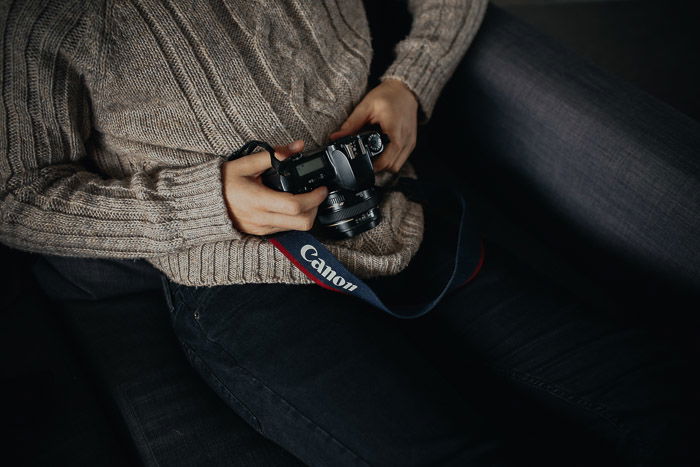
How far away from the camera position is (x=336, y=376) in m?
0.57

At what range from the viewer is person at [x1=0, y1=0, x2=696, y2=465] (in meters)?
0.55

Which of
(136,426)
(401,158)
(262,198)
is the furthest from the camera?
(401,158)

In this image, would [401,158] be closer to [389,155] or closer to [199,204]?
[389,155]

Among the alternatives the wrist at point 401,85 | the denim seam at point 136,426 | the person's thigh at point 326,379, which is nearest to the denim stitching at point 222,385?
the person's thigh at point 326,379

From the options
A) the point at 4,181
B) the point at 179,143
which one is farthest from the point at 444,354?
the point at 4,181

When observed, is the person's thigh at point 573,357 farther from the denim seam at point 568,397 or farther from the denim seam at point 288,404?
the denim seam at point 288,404

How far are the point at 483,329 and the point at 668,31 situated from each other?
1.54 meters

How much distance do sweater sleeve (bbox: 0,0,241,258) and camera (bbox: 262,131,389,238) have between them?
0.29 ft

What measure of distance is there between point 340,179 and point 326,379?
9.5 inches

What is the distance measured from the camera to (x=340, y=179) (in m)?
0.59

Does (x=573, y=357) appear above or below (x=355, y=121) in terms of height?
below

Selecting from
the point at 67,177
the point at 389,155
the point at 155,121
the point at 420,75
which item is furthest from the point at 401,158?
the point at 67,177

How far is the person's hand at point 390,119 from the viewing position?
0.72 m

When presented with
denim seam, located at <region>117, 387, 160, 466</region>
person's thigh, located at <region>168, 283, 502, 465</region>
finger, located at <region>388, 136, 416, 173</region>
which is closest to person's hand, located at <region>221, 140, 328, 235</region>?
person's thigh, located at <region>168, 283, 502, 465</region>
